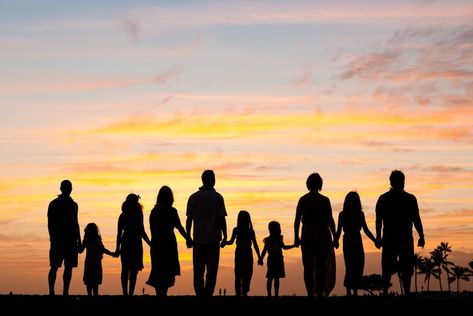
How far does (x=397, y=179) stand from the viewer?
64.7 ft

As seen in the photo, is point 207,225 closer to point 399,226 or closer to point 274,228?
point 399,226

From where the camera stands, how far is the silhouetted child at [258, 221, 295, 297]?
91.7 ft

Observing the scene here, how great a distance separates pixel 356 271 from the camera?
2341 cm

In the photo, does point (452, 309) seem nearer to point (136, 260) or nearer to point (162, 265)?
point (162, 265)

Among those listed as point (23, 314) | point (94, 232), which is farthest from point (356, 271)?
point (23, 314)

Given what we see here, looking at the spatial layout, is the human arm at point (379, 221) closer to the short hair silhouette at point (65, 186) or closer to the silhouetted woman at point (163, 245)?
the silhouetted woman at point (163, 245)

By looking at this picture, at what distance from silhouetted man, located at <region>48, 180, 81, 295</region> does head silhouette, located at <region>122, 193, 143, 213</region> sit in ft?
4.74

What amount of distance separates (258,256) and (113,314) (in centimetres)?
1133

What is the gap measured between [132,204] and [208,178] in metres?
3.73

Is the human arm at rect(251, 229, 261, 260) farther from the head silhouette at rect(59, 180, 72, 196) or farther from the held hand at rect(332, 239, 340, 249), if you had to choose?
the head silhouette at rect(59, 180, 72, 196)

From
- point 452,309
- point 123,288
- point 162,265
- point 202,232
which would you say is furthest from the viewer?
point 123,288

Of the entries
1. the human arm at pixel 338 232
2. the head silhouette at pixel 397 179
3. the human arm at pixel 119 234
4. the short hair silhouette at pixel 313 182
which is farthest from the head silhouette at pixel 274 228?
Answer: the short hair silhouette at pixel 313 182

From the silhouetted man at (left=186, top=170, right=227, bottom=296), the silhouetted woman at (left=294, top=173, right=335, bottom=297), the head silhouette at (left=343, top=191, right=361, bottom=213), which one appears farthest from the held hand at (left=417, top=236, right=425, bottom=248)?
the silhouetted man at (left=186, top=170, right=227, bottom=296)

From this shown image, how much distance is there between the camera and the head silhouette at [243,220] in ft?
84.9
